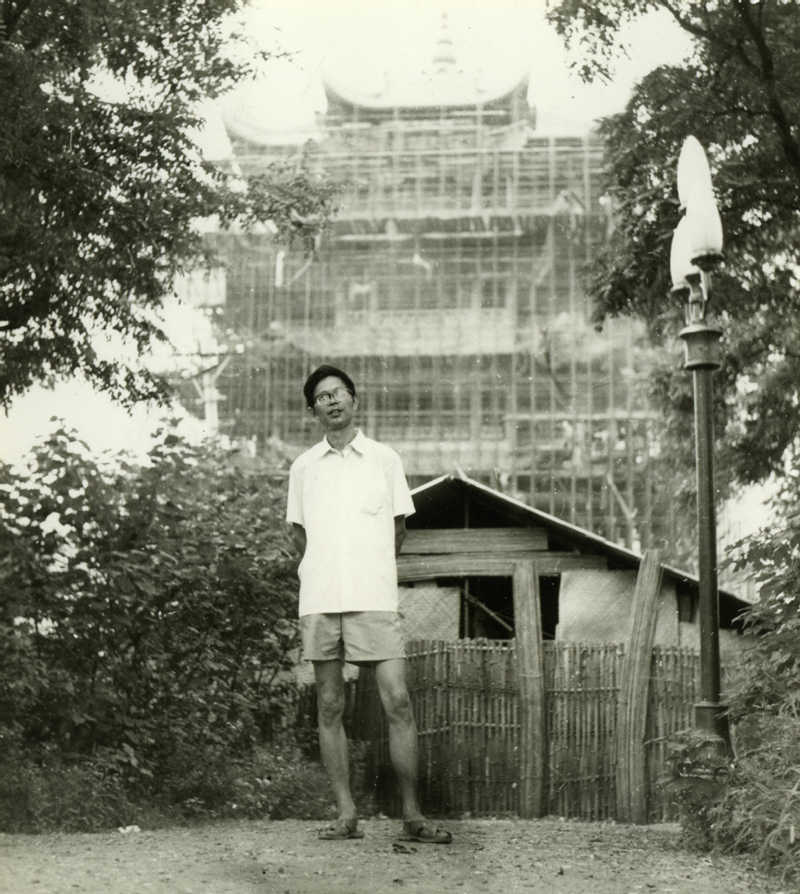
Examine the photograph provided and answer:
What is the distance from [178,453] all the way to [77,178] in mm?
2368

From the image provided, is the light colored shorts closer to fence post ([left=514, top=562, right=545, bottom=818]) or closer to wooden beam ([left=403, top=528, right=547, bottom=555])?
fence post ([left=514, top=562, right=545, bottom=818])

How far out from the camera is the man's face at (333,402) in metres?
4.99

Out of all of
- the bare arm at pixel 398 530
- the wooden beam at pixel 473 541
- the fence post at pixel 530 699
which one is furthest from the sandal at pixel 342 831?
the wooden beam at pixel 473 541

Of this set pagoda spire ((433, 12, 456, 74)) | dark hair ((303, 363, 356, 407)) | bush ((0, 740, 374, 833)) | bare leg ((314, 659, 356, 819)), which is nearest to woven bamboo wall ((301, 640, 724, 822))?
bush ((0, 740, 374, 833))

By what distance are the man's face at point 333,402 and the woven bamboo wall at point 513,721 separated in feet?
18.7

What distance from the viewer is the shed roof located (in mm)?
12945

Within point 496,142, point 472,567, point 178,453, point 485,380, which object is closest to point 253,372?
point 485,380

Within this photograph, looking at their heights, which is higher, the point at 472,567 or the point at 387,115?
the point at 387,115

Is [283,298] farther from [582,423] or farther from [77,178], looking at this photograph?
[77,178]

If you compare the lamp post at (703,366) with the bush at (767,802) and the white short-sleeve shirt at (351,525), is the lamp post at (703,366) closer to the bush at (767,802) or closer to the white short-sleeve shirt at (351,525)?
the bush at (767,802)

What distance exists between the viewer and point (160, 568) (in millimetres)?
7543

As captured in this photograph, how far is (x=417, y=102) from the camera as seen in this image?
26.5 m

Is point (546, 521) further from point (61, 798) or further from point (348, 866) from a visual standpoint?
point (348, 866)

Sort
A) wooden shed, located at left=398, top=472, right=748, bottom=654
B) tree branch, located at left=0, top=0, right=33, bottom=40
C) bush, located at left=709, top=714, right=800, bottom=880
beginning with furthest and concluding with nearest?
wooden shed, located at left=398, top=472, right=748, bottom=654 < tree branch, located at left=0, top=0, right=33, bottom=40 < bush, located at left=709, top=714, right=800, bottom=880
